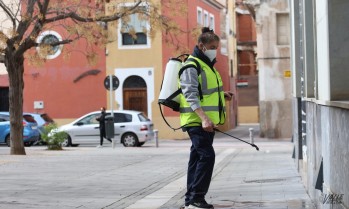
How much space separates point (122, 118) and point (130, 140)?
1.03 m

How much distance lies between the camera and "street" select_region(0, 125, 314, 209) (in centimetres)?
1170

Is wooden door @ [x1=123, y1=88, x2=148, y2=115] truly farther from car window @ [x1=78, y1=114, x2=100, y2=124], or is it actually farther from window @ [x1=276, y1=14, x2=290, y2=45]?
car window @ [x1=78, y1=114, x2=100, y2=124]

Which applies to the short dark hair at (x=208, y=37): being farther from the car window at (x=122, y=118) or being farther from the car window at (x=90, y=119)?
the car window at (x=90, y=119)

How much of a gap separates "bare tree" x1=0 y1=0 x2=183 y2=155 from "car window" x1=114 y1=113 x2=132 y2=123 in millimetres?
8960

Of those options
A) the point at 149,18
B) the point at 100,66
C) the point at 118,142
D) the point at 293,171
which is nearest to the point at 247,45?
the point at 100,66

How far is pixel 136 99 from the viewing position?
47469 millimetres

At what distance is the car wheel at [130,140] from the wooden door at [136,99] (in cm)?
1077

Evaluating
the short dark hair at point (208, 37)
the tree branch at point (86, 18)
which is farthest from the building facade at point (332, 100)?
the tree branch at point (86, 18)

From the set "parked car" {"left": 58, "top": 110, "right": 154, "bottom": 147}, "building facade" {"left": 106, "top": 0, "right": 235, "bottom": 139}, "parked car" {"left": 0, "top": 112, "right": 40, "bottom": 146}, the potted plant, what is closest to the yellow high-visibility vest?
the potted plant

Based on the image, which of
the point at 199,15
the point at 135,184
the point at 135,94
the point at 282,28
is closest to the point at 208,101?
the point at 135,184

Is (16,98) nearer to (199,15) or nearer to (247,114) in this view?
(199,15)

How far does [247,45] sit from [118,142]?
1507 inches

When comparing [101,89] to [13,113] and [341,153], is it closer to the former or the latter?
[13,113]

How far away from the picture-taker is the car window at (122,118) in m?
36.8
